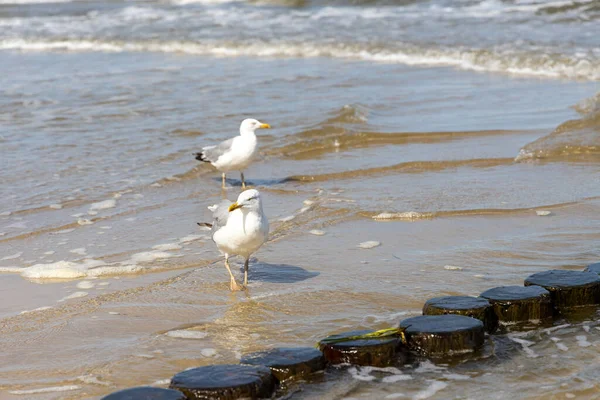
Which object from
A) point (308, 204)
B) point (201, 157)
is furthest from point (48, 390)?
point (201, 157)

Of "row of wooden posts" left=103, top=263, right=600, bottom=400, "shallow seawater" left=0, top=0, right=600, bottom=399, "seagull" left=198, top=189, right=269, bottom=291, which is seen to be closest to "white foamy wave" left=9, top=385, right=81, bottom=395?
"shallow seawater" left=0, top=0, right=600, bottom=399

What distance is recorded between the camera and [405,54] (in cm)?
1498

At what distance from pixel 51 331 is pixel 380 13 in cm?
1790

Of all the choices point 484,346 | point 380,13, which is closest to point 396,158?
point 484,346

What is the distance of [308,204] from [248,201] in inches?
79.1

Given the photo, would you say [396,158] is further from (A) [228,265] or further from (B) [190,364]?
(B) [190,364]

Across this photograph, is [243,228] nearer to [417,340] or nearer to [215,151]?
[417,340]

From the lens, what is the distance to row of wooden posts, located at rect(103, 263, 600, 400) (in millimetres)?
3504

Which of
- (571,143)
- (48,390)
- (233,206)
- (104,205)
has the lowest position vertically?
(48,390)

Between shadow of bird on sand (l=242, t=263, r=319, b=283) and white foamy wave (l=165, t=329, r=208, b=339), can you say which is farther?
shadow of bird on sand (l=242, t=263, r=319, b=283)

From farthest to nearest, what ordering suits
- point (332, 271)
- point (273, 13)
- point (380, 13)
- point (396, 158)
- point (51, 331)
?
point (273, 13) → point (380, 13) → point (396, 158) → point (332, 271) → point (51, 331)

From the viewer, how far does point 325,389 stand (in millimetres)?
3672

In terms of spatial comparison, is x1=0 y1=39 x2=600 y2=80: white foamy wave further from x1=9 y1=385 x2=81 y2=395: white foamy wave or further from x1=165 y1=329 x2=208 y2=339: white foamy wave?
x1=9 y1=385 x2=81 y2=395: white foamy wave

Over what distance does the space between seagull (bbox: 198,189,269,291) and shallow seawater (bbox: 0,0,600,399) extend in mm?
257
